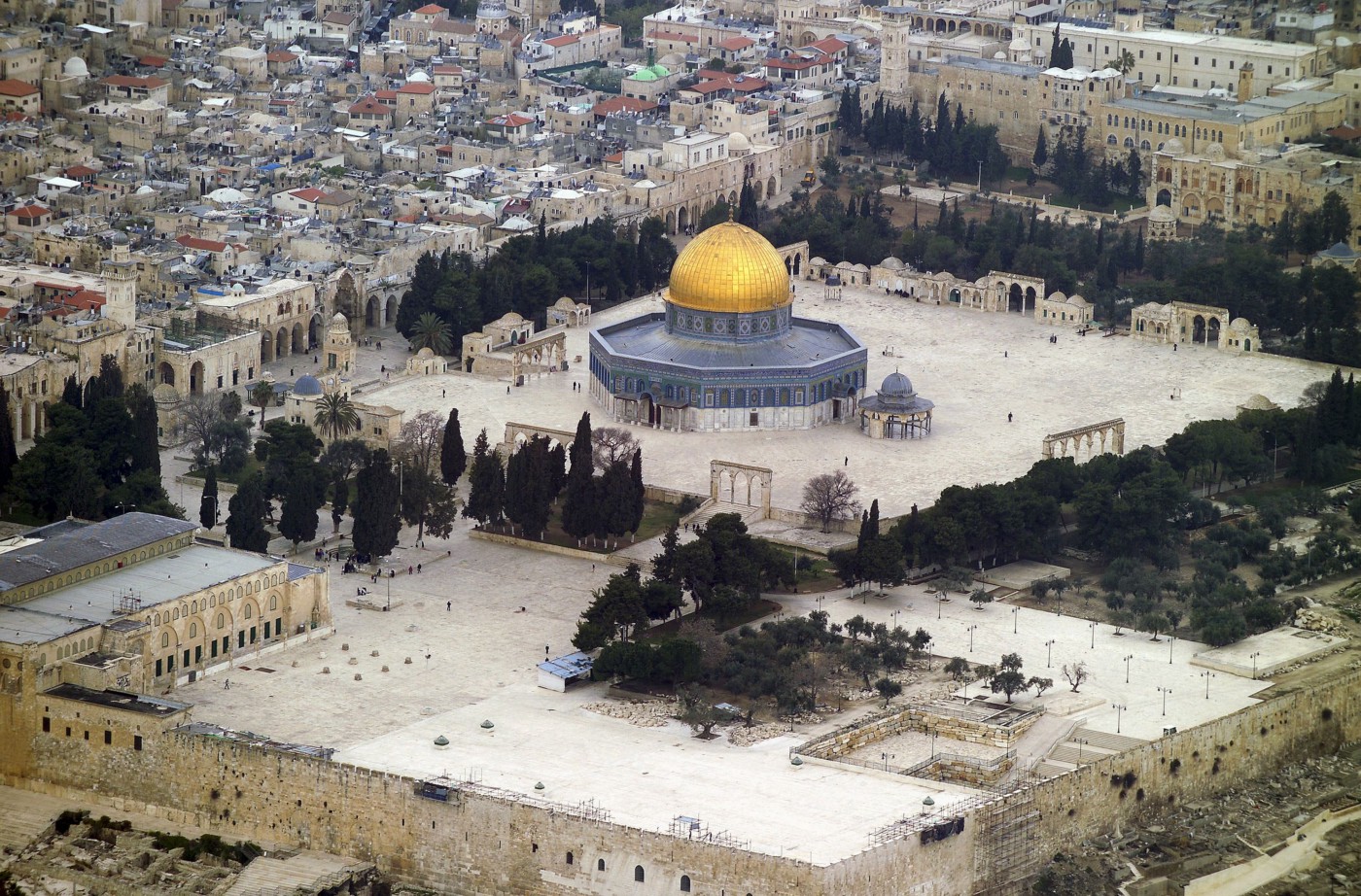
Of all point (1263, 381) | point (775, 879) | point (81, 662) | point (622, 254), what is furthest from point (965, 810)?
point (622, 254)

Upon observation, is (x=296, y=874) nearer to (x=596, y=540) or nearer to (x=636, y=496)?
(x=596, y=540)

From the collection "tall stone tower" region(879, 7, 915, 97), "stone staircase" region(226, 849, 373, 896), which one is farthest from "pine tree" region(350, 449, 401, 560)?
"tall stone tower" region(879, 7, 915, 97)

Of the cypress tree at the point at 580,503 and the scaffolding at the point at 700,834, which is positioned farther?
the cypress tree at the point at 580,503

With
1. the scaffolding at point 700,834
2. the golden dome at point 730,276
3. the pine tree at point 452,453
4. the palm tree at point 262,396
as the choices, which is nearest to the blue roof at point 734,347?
the golden dome at point 730,276

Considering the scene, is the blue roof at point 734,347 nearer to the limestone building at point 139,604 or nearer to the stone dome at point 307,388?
the stone dome at point 307,388

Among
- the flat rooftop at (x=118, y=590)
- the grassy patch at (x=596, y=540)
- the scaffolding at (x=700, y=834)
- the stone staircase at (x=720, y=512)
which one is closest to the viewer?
the scaffolding at (x=700, y=834)

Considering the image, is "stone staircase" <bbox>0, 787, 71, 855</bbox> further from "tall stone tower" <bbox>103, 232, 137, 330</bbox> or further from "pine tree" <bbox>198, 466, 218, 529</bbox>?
"tall stone tower" <bbox>103, 232, 137, 330</bbox>
